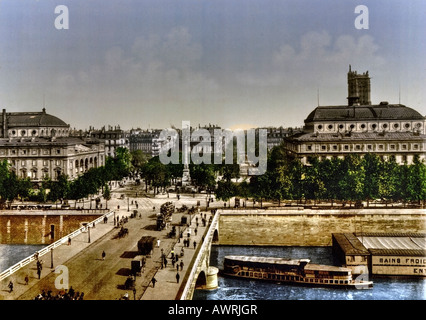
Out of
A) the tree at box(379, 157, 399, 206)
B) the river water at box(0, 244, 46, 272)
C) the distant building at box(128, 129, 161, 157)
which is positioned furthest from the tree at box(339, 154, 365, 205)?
the distant building at box(128, 129, 161, 157)

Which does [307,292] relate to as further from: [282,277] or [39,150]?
[39,150]

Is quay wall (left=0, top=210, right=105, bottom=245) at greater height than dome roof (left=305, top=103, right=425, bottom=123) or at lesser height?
lesser

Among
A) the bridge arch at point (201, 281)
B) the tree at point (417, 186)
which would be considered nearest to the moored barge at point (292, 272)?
the bridge arch at point (201, 281)

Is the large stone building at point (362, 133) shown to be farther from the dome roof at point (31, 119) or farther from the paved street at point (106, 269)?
the dome roof at point (31, 119)

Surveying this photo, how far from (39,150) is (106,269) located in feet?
153

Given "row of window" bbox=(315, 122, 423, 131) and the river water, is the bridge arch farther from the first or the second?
"row of window" bbox=(315, 122, 423, 131)

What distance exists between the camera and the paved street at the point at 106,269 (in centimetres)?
2677

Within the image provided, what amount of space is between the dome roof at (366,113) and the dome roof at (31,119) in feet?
159

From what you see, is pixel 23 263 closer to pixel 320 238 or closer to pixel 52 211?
pixel 52 211

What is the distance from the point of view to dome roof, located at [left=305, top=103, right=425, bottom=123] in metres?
77.8

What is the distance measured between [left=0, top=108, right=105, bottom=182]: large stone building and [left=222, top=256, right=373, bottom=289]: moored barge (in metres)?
41.7

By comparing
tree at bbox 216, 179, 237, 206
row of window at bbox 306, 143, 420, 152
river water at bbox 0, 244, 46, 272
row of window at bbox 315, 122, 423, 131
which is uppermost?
row of window at bbox 315, 122, 423, 131

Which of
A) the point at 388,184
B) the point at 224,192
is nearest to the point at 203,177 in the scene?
the point at 224,192

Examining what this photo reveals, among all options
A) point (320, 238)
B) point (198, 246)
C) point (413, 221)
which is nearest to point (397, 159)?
point (413, 221)
